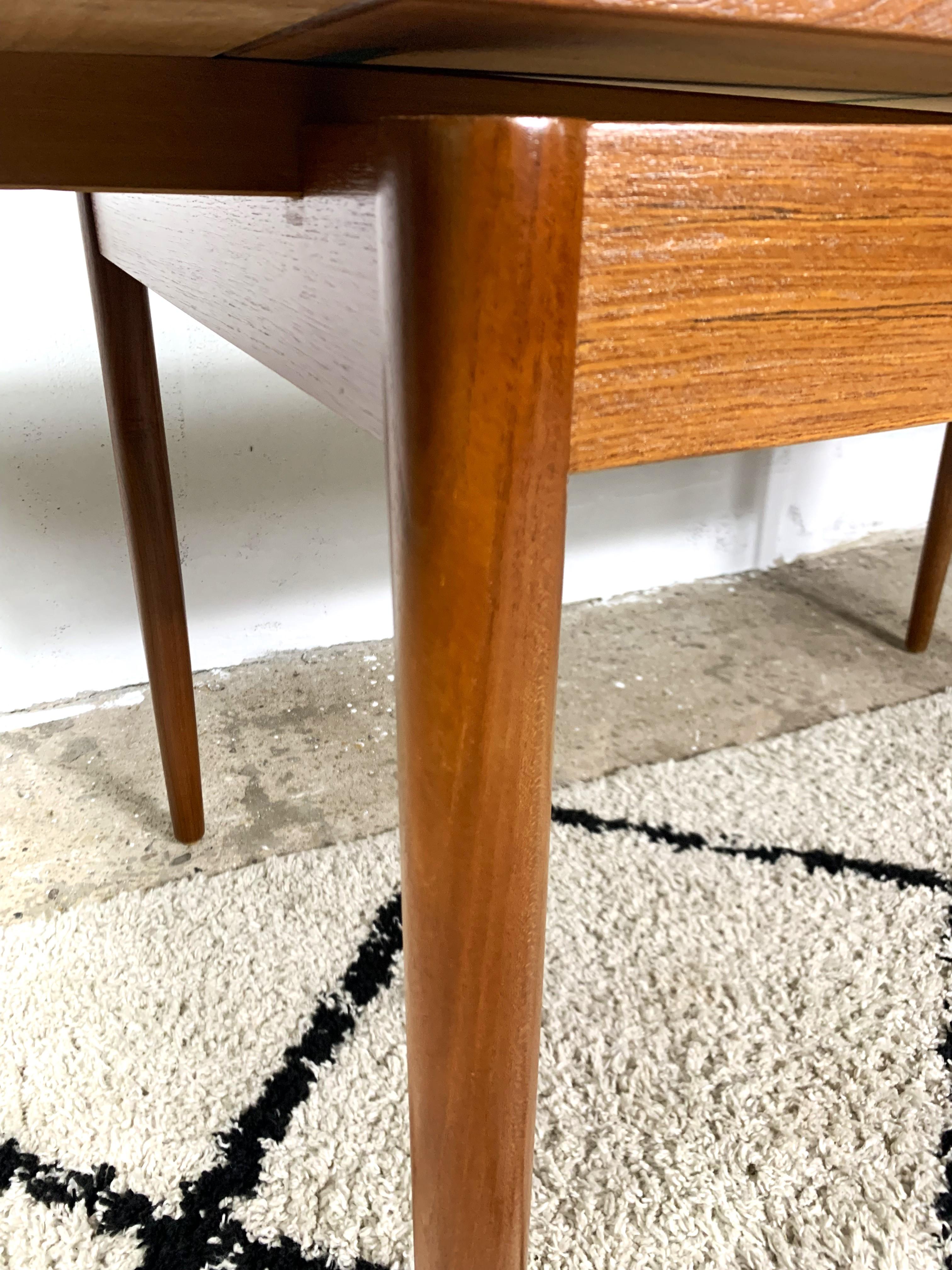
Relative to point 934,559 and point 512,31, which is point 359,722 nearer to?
point 934,559

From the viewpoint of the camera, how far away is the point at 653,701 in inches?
43.4

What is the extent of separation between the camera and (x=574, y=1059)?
24.4 inches

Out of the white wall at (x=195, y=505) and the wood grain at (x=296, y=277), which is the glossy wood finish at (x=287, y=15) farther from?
the white wall at (x=195, y=505)

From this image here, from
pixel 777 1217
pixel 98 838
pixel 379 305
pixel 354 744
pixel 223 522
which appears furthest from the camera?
pixel 223 522

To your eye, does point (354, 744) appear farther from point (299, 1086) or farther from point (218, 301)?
point (218, 301)

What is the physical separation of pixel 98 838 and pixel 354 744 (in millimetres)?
261

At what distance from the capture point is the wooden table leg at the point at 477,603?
0.20 meters

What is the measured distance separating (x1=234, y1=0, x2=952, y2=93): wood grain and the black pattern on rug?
529 millimetres

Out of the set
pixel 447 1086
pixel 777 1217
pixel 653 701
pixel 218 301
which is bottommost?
pixel 653 701

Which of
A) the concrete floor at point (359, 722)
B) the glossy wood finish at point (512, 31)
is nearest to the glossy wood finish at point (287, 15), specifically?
the glossy wood finish at point (512, 31)

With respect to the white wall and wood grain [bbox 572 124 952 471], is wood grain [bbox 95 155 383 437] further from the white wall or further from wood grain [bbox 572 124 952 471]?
the white wall

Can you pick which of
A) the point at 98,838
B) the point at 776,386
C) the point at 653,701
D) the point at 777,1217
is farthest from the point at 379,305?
the point at 653,701

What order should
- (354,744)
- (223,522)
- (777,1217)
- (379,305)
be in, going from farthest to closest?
(223,522) → (354,744) → (777,1217) → (379,305)

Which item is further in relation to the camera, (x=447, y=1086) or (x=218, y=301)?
(x=218, y=301)
